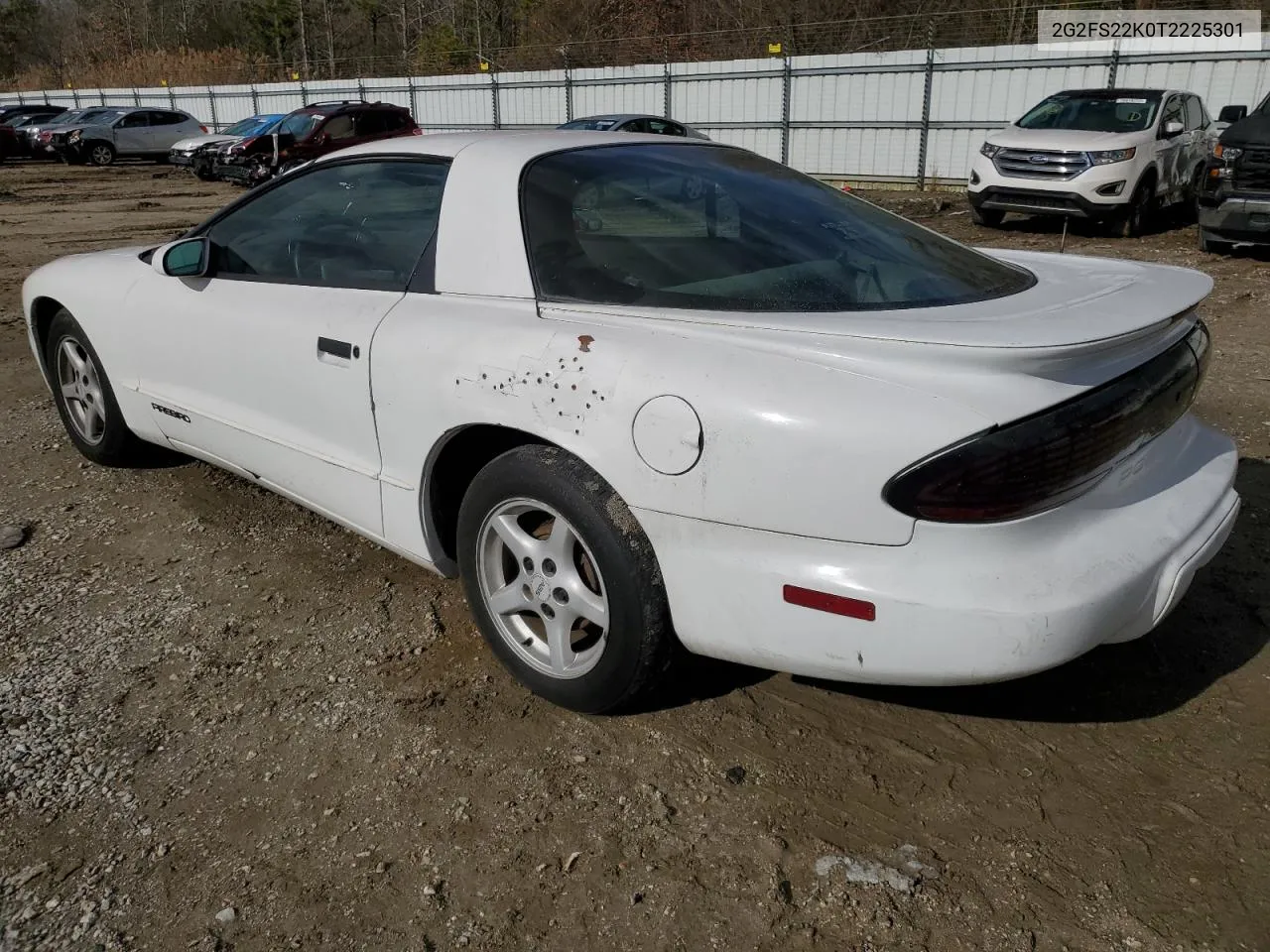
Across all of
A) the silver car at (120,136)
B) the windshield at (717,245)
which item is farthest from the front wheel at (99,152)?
the windshield at (717,245)

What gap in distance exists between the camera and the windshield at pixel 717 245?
2.54m

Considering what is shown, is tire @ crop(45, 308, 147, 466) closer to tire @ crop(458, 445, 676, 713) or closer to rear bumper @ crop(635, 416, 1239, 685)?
tire @ crop(458, 445, 676, 713)

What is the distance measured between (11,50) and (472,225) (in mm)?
75894

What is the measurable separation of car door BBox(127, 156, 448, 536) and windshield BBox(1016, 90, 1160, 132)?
11.2 m

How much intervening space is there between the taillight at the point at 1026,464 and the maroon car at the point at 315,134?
60.0 feet

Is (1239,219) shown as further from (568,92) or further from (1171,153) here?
(568,92)

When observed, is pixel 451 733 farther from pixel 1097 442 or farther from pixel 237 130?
pixel 237 130

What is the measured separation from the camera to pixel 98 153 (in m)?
26.8

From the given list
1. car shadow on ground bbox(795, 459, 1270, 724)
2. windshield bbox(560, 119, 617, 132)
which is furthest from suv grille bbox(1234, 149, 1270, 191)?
windshield bbox(560, 119, 617, 132)

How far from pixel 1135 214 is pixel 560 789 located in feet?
39.0

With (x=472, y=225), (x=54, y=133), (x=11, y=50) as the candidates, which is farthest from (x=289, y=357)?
(x=11, y=50)

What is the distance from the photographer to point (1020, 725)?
8.79ft

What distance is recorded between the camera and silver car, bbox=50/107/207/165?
26.5m

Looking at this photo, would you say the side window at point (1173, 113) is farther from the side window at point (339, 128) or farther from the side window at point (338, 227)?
the side window at point (339, 128)
